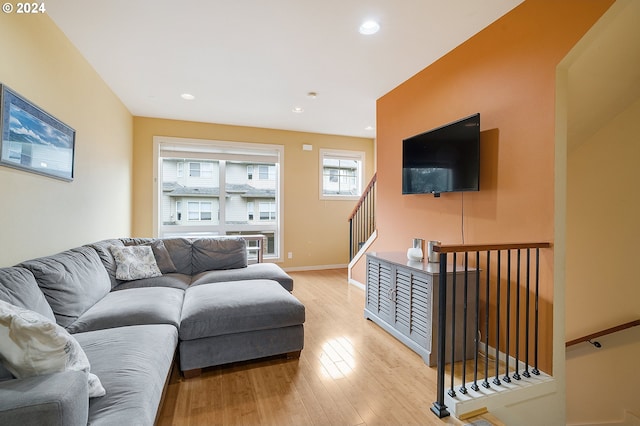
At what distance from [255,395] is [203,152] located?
430 centimetres

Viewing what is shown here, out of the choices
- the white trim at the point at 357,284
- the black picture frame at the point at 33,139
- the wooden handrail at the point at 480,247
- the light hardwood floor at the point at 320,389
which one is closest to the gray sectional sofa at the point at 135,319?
the light hardwood floor at the point at 320,389

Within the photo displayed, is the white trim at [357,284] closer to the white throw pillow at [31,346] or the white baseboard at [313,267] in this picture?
the white baseboard at [313,267]

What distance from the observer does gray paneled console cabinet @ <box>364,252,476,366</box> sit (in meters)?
2.30

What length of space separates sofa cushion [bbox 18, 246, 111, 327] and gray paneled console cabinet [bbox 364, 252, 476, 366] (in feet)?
8.05

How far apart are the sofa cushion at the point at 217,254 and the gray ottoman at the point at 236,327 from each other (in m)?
1.03

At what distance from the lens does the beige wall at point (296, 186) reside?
16.0 feet

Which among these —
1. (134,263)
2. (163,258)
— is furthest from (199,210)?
(134,263)

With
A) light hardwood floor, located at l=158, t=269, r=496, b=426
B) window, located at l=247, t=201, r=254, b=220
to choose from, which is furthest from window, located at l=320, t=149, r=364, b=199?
light hardwood floor, located at l=158, t=269, r=496, b=426

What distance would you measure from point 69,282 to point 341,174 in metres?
4.84

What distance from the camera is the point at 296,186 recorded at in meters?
5.70

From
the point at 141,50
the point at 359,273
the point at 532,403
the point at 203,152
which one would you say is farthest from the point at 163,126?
the point at 532,403

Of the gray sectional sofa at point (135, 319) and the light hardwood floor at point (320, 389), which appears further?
the light hardwood floor at point (320, 389)

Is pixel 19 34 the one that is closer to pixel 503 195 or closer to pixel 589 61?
pixel 503 195

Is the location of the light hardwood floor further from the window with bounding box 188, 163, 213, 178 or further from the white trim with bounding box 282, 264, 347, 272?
the window with bounding box 188, 163, 213, 178
